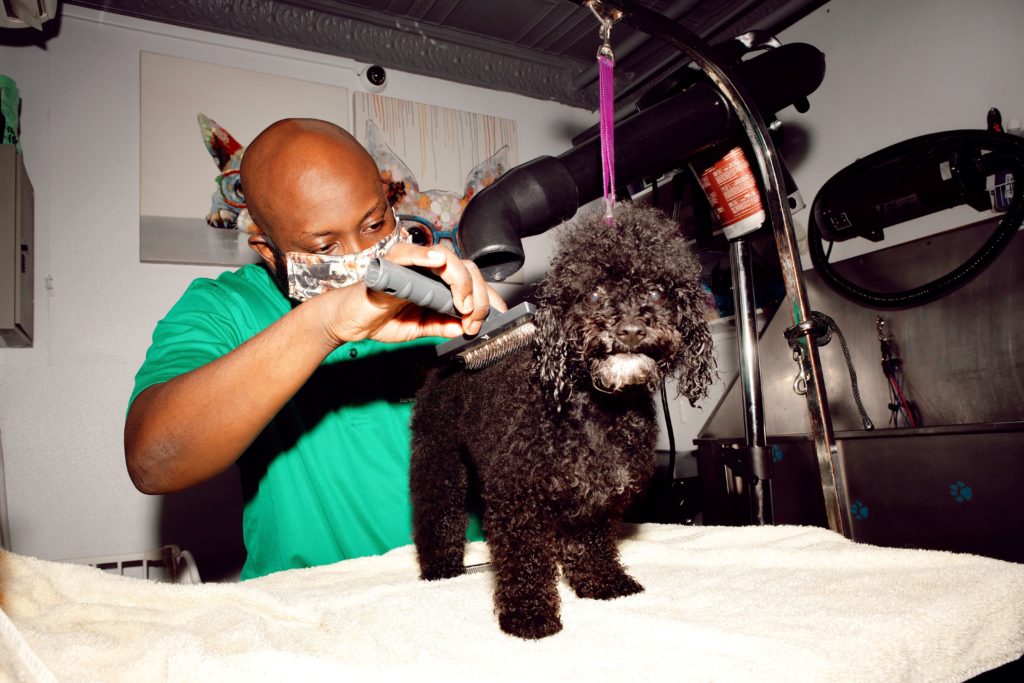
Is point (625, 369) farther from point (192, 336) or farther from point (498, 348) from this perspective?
point (192, 336)

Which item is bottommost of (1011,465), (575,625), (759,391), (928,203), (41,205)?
(575,625)

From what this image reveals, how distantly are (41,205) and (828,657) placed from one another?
3.05 metres

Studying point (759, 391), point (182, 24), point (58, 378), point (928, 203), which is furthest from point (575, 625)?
point (182, 24)

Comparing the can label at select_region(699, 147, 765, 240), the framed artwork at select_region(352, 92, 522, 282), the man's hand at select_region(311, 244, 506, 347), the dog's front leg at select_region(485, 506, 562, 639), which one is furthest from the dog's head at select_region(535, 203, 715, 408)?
the framed artwork at select_region(352, 92, 522, 282)

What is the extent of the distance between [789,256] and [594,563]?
2.56 ft

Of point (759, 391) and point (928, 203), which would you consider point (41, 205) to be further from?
point (928, 203)

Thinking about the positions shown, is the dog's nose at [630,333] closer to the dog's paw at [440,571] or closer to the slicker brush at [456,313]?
the slicker brush at [456,313]

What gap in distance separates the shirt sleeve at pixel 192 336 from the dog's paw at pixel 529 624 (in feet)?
2.87

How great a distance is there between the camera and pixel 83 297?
7.80 feet

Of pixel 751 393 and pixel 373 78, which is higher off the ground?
pixel 373 78

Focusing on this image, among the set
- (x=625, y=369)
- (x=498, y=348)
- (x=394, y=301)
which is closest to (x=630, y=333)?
(x=625, y=369)

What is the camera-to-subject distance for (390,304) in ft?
3.33

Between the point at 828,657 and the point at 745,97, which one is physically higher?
the point at 745,97

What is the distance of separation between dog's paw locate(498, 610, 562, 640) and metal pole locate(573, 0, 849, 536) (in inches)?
27.6
